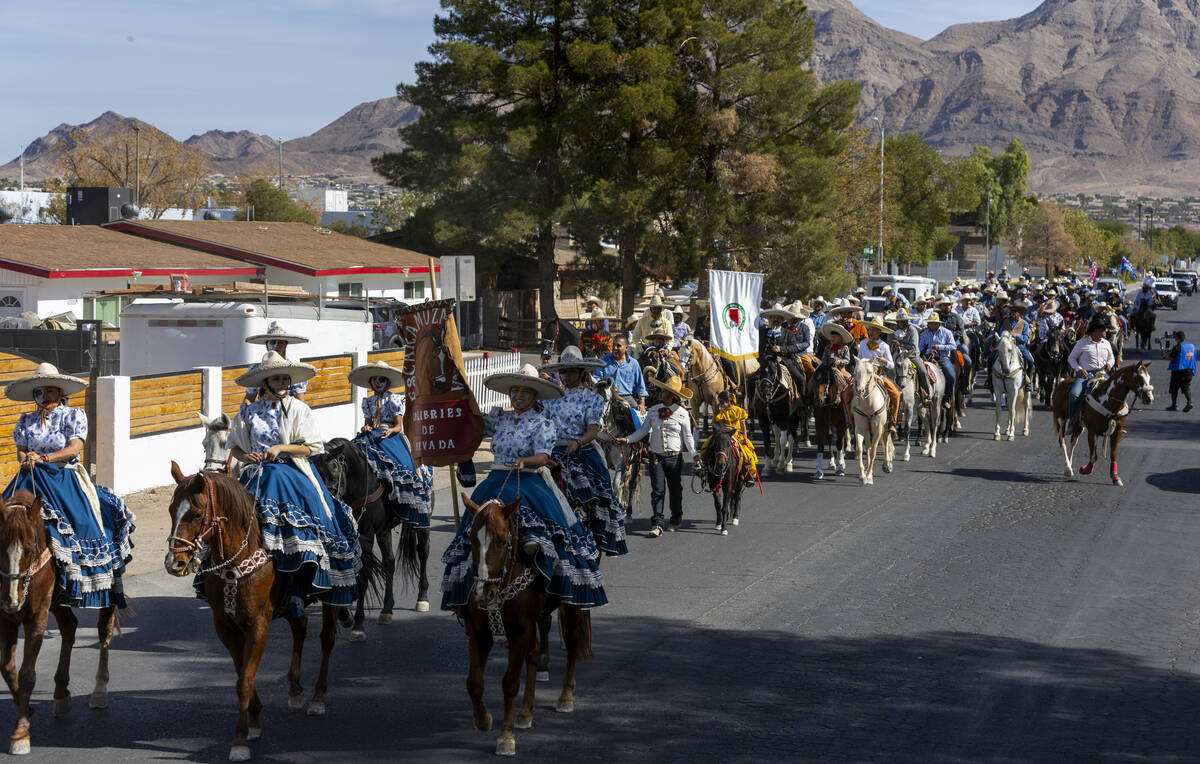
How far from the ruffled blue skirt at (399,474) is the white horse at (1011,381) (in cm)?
1489

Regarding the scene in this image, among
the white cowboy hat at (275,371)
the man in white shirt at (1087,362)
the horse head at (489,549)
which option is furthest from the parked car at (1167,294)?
the horse head at (489,549)

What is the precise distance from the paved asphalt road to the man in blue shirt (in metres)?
1.66

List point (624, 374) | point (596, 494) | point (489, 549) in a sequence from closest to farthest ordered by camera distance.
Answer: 1. point (489, 549)
2. point (596, 494)
3. point (624, 374)

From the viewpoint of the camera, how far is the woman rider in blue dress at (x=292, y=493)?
8.21 meters

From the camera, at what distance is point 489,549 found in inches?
295

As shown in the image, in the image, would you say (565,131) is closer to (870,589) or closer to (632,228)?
(632,228)

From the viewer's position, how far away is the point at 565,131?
137 feet

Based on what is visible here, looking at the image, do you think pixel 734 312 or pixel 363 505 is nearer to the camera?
pixel 363 505

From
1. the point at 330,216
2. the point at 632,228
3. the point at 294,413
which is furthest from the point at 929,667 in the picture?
the point at 330,216

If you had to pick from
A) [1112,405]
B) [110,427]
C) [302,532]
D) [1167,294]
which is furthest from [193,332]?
[1167,294]

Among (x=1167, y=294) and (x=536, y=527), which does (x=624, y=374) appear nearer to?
(x=536, y=527)

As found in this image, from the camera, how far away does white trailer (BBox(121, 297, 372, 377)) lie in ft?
73.5

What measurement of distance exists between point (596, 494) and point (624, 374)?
566 cm

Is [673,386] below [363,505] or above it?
above
